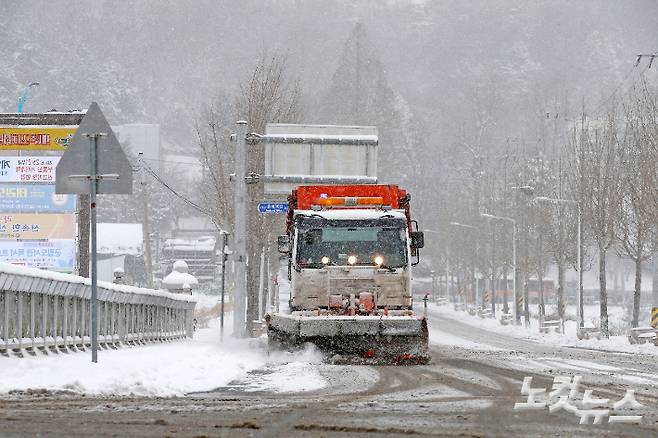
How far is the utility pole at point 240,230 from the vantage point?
3170 centimetres

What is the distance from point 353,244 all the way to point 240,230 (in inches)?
394

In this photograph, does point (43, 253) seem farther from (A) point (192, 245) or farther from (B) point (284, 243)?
(A) point (192, 245)

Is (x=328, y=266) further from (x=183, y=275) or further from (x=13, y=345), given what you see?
(x=183, y=275)

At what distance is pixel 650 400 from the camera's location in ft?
39.2

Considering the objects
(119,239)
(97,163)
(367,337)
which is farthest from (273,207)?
(119,239)

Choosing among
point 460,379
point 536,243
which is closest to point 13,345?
point 460,379

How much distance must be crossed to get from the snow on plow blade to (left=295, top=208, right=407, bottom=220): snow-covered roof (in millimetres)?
2540

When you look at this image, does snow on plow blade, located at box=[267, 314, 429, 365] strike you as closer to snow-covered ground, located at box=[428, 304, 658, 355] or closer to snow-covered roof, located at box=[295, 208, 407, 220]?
snow-covered roof, located at box=[295, 208, 407, 220]

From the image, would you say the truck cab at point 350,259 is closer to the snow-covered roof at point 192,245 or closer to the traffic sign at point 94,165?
the traffic sign at point 94,165

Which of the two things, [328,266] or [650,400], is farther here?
[328,266]

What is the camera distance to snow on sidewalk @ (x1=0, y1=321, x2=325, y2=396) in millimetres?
12219

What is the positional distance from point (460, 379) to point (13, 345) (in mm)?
5854

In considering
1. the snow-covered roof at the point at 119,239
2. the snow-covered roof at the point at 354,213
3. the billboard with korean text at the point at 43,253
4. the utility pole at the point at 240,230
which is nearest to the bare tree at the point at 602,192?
the utility pole at the point at 240,230

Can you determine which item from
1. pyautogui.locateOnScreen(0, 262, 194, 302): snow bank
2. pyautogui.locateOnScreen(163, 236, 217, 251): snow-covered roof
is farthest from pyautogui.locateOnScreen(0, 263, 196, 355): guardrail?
pyautogui.locateOnScreen(163, 236, 217, 251): snow-covered roof
